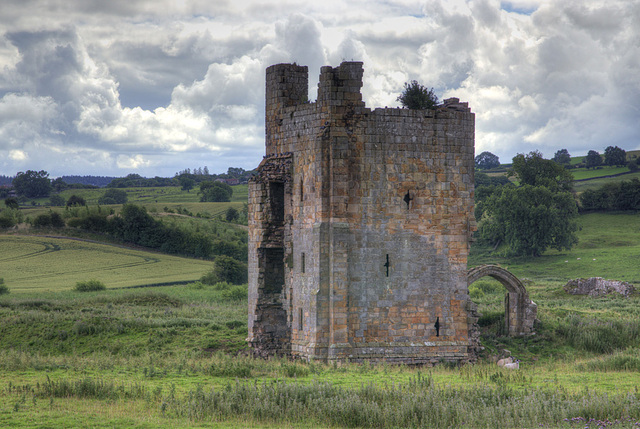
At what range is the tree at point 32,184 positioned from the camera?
139250mm

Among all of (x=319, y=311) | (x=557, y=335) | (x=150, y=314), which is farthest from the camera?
(x=150, y=314)

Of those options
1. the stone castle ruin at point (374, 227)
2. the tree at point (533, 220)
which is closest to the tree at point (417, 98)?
the stone castle ruin at point (374, 227)

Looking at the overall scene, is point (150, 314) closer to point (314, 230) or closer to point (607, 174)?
point (314, 230)

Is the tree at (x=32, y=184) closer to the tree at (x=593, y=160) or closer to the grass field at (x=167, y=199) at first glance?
the grass field at (x=167, y=199)

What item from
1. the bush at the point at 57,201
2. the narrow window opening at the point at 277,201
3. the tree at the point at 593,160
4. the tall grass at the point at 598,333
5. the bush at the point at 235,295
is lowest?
the bush at the point at 235,295

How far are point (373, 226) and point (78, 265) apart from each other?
4719 centimetres

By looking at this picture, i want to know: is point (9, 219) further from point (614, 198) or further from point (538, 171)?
point (614, 198)

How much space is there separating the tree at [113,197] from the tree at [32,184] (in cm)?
1819

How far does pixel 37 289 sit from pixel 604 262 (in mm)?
48052

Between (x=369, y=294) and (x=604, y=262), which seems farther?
(x=604, y=262)

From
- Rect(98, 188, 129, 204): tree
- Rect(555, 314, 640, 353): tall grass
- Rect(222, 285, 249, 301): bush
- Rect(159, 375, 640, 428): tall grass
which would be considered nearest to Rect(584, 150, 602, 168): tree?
Rect(98, 188, 129, 204): tree

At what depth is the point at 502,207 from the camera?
72938 millimetres

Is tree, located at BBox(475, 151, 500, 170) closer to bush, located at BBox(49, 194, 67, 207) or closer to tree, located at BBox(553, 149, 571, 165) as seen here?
tree, located at BBox(553, 149, 571, 165)

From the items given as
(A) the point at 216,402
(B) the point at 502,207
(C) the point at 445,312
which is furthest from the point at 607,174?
(A) the point at 216,402
